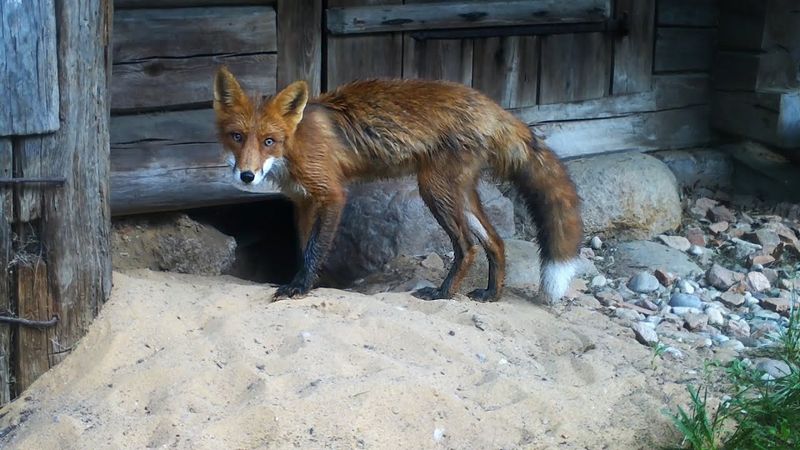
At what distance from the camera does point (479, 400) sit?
4.41m

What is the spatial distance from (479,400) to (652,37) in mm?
4350

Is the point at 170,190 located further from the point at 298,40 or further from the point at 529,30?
the point at 529,30

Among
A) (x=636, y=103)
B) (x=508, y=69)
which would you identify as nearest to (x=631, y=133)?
(x=636, y=103)

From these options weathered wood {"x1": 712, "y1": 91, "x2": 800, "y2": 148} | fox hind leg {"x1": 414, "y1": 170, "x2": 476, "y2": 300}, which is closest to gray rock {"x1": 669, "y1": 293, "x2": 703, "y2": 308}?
fox hind leg {"x1": 414, "y1": 170, "x2": 476, "y2": 300}

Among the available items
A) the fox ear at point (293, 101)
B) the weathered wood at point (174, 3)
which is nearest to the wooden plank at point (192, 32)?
the weathered wood at point (174, 3)

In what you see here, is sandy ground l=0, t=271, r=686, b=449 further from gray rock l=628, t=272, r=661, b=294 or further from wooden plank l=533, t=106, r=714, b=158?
wooden plank l=533, t=106, r=714, b=158

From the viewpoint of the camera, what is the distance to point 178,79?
6.18m

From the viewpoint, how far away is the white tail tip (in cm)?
561

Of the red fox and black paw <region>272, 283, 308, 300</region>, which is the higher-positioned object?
the red fox

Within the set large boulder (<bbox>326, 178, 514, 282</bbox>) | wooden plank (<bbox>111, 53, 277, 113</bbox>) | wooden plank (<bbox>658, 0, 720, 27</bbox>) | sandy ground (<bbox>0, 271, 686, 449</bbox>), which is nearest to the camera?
sandy ground (<bbox>0, 271, 686, 449</bbox>)

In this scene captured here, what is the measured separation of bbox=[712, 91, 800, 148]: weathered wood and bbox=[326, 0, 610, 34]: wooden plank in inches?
52.0

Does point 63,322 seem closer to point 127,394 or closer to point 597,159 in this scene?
point 127,394

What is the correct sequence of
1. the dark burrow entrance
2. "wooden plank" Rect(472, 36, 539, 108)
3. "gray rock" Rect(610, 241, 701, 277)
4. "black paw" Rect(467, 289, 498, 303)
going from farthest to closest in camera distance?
1. the dark burrow entrance
2. "wooden plank" Rect(472, 36, 539, 108)
3. "gray rock" Rect(610, 241, 701, 277)
4. "black paw" Rect(467, 289, 498, 303)

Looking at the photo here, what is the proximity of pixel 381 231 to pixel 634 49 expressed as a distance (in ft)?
8.43
